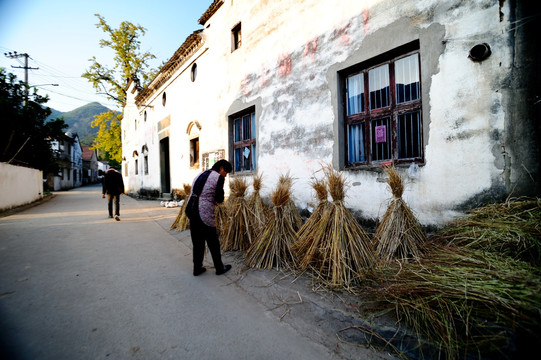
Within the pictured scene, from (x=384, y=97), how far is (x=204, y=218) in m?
3.26

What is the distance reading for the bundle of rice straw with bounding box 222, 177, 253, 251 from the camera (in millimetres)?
4148

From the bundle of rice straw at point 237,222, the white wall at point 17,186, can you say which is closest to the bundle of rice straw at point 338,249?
the bundle of rice straw at point 237,222

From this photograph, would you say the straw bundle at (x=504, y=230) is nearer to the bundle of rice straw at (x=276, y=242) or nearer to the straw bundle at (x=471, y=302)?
the straw bundle at (x=471, y=302)

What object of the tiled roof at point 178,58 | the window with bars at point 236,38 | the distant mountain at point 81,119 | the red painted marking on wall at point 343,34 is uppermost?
the distant mountain at point 81,119

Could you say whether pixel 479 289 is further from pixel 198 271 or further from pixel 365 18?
pixel 365 18

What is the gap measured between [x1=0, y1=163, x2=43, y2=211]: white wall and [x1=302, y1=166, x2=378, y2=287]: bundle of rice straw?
12640 millimetres

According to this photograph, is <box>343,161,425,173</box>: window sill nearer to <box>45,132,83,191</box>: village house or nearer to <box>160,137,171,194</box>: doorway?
<box>160,137,171,194</box>: doorway

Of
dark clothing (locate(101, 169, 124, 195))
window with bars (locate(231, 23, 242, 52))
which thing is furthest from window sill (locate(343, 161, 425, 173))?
dark clothing (locate(101, 169, 124, 195))

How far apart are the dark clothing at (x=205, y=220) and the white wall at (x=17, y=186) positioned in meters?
11.0

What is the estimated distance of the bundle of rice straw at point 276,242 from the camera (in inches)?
133

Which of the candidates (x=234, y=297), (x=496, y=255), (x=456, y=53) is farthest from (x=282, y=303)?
(x=456, y=53)

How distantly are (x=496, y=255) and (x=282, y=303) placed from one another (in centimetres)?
191

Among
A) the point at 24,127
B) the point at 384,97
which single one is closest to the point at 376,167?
the point at 384,97

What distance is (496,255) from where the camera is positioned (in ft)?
6.66
